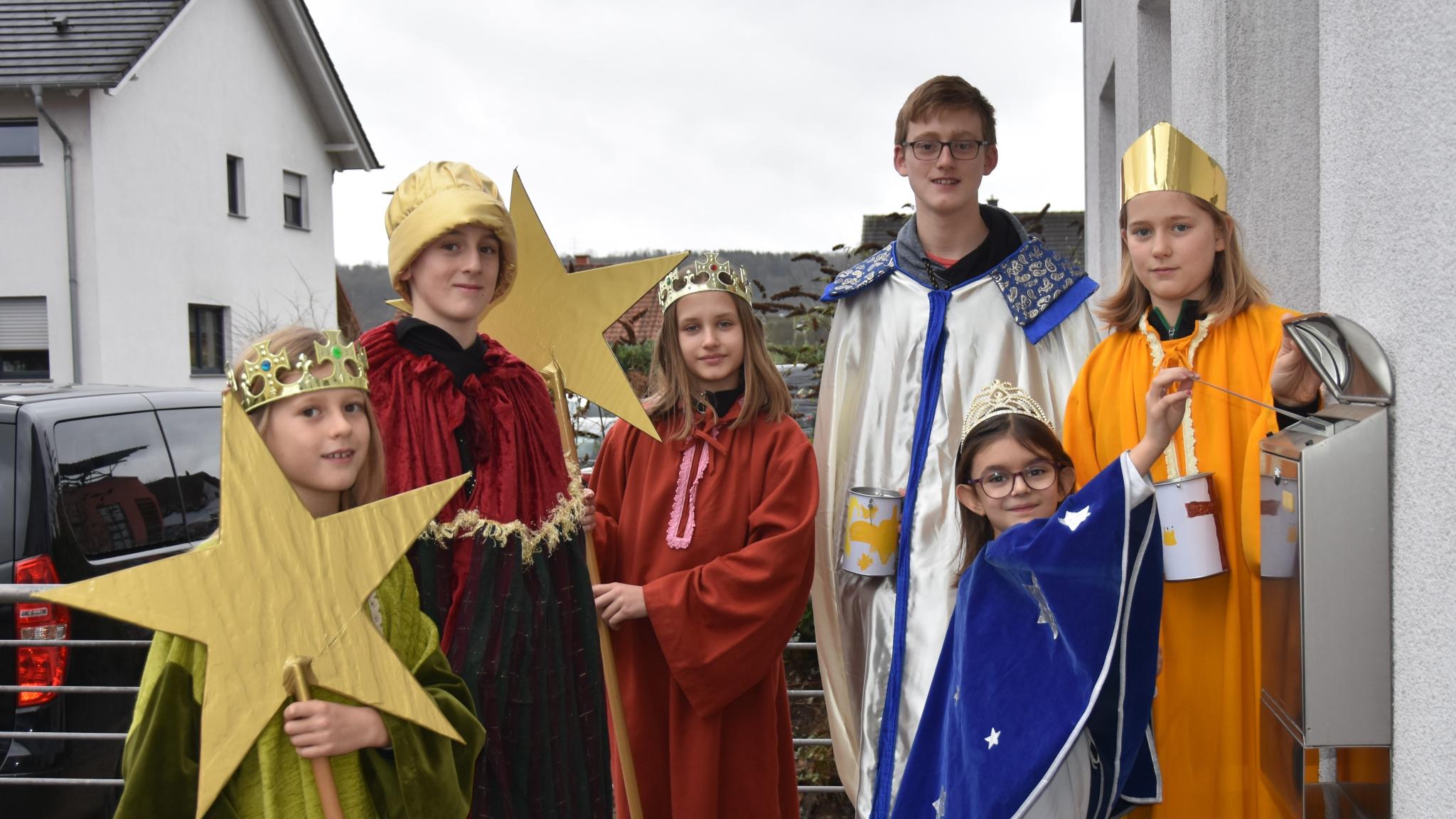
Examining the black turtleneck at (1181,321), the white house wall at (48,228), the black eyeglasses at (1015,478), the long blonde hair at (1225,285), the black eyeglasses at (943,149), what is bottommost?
the black eyeglasses at (1015,478)

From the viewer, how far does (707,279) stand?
320cm

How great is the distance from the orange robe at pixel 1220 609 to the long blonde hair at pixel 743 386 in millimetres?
1053

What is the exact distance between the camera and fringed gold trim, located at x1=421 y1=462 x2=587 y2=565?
2373 mm

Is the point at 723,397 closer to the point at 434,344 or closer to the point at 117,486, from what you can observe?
the point at 434,344

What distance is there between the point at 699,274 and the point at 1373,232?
1832 millimetres

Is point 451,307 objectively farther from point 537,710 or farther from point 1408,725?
point 1408,725

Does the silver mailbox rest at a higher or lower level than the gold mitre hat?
lower

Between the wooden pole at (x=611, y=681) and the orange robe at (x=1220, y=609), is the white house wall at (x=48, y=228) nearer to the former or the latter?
the wooden pole at (x=611, y=681)

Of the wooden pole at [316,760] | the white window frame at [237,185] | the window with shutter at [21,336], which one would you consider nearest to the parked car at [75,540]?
the wooden pole at [316,760]

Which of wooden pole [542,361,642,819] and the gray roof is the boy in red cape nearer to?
wooden pole [542,361,642,819]

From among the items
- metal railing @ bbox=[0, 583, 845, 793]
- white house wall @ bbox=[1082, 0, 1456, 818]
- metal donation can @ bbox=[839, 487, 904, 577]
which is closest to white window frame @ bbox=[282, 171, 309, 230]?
metal railing @ bbox=[0, 583, 845, 793]

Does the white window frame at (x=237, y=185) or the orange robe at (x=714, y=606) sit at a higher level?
the white window frame at (x=237, y=185)

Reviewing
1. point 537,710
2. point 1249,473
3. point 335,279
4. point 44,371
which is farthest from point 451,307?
point 335,279

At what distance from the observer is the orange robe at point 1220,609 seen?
2264 millimetres
